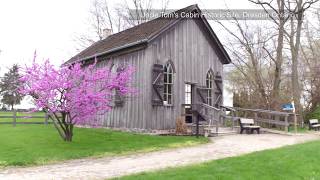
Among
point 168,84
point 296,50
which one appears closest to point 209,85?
point 168,84

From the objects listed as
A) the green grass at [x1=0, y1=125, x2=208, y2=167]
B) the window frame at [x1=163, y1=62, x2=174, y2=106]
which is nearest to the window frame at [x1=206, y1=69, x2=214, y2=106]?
the window frame at [x1=163, y1=62, x2=174, y2=106]

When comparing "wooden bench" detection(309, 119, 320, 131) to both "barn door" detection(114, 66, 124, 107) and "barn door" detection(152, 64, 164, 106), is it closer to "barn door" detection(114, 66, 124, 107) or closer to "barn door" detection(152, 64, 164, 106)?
"barn door" detection(152, 64, 164, 106)

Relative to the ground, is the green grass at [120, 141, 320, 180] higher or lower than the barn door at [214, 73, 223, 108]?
lower

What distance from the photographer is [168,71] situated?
63.6ft

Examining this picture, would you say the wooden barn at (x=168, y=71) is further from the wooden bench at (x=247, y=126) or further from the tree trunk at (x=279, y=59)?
the tree trunk at (x=279, y=59)

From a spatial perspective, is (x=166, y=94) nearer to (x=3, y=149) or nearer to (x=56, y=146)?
(x=56, y=146)

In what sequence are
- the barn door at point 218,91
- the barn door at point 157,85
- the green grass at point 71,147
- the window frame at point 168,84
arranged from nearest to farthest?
the green grass at point 71,147, the barn door at point 157,85, the window frame at point 168,84, the barn door at point 218,91

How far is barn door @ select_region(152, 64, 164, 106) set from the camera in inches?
717

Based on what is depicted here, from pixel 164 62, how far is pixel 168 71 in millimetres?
577

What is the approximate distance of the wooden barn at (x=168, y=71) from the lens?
1831 centimetres

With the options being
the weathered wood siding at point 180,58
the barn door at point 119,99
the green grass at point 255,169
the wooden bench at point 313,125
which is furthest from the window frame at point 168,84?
the wooden bench at point 313,125

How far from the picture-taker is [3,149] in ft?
41.3

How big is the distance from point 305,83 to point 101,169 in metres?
24.9

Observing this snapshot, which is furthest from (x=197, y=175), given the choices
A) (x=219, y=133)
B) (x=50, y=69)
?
(x=219, y=133)
